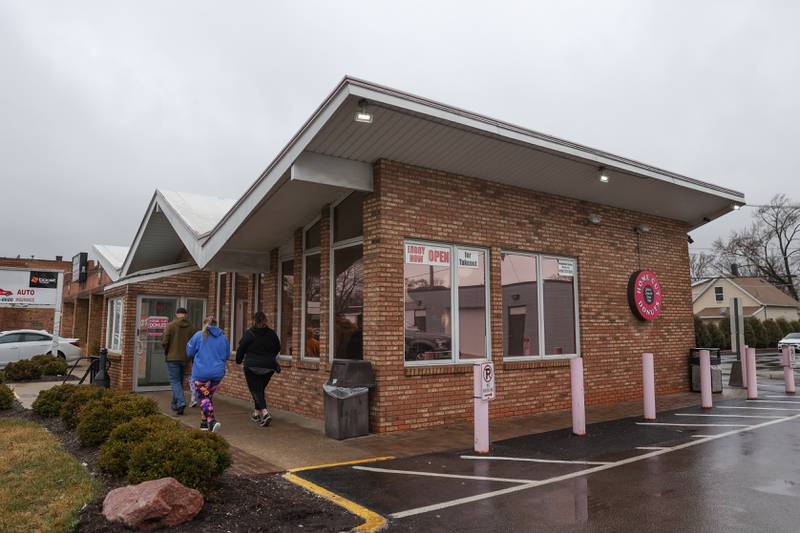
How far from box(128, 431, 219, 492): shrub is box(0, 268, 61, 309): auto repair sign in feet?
108

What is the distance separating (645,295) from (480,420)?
6.92 metres

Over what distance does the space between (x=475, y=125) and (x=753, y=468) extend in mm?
5663

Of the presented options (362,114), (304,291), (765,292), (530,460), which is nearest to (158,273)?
(304,291)

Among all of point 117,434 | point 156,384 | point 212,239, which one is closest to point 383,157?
point 212,239

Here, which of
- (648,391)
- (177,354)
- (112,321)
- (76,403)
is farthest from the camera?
(112,321)

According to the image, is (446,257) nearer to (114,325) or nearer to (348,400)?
(348,400)

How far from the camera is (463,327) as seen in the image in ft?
31.6

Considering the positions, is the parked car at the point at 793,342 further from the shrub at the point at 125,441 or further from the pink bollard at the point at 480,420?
the shrub at the point at 125,441

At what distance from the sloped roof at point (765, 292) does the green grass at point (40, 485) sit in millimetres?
56248

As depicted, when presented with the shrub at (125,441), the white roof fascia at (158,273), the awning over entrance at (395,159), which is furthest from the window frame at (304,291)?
the white roof fascia at (158,273)

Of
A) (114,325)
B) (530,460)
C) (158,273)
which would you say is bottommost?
(530,460)

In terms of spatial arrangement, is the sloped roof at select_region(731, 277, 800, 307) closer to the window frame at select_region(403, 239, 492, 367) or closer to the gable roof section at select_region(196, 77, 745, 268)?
the gable roof section at select_region(196, 77, 745, 268)

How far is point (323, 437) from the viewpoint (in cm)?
828

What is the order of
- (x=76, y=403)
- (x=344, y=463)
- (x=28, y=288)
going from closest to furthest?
1. (x=344, y=463)
2. (x=76, y=403)
3. (x=28, y=288)
